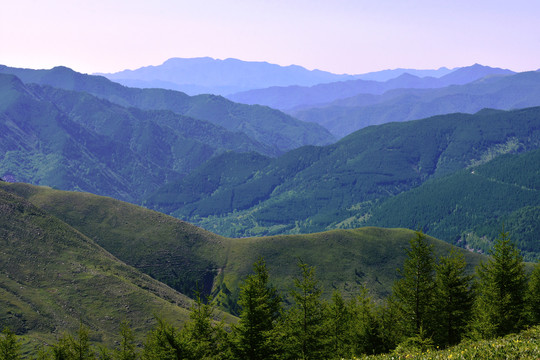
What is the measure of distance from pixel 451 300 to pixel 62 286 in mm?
106660

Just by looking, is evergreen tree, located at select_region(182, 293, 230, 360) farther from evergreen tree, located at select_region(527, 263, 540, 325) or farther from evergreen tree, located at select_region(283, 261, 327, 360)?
evergreen tree, located at select_region(527, 263, 540, 325)

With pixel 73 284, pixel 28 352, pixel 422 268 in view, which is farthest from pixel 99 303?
pixel 422 268

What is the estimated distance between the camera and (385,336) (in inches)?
2295

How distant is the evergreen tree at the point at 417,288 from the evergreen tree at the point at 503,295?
604cm

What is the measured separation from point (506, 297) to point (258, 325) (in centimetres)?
3053

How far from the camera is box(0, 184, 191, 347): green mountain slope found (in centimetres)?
10925

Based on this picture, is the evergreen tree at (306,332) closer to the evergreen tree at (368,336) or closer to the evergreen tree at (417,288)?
the evergreen tree at (368,336)

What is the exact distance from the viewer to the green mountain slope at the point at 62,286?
10925 centimetres

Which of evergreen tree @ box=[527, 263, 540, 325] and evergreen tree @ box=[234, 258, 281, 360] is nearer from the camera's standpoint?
evergreen tree @ box=[234, 258, 281, 360]

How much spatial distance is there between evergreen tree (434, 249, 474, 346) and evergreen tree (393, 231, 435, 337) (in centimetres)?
182

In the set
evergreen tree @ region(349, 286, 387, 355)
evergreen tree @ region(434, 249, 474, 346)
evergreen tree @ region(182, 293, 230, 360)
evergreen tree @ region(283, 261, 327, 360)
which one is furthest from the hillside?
evergreen tree @ region(182, 293, 230, 360)

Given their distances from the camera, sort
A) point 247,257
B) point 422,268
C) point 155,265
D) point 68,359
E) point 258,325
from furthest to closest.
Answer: point 247,257, point 155,265, point 68,359, point 422,268, point 258,325

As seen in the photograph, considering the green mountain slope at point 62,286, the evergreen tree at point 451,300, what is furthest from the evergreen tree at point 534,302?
the green mountain slope at point 62,286

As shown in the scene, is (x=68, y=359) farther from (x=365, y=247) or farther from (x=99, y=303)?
(x=365, y=247)
